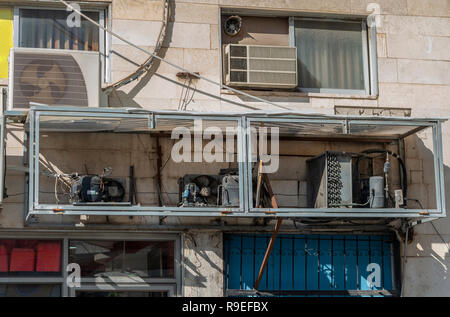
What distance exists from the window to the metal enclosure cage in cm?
105

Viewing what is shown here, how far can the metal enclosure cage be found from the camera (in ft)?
32.8

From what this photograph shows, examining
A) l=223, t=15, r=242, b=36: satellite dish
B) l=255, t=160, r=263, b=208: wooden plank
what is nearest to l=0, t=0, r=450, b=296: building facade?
l=223, t=15, r=242, b=36: satellite dish

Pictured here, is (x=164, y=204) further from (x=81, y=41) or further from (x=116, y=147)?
(x=81, y=41)

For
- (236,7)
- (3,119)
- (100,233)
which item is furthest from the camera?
(236,7)

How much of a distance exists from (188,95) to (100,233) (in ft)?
7.39

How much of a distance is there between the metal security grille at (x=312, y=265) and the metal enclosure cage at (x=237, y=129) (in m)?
0.69

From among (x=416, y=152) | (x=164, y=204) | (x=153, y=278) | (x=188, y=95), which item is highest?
(x=188, y=95)

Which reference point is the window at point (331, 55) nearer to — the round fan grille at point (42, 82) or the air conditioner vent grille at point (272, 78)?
the air conditioner vent grille at point (272, 78)

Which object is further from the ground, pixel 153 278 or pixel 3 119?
pixel 3 119

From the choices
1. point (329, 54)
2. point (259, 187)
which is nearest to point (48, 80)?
point (259, 187)

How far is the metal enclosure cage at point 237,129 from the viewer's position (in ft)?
32.8

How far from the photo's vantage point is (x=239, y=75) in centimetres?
1148

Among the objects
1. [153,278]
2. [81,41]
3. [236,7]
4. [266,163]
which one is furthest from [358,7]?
[153,278]

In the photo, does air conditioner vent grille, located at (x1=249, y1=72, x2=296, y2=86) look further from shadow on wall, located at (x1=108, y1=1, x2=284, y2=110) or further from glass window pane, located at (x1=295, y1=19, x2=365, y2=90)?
glass window pane, located at (x1=295, y1=19, x2=365, y2=90)
